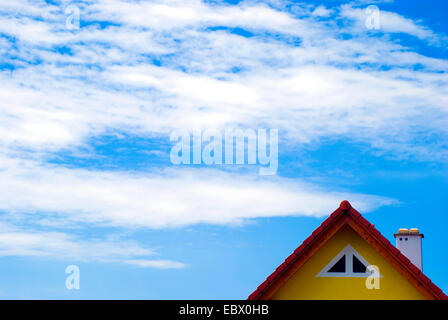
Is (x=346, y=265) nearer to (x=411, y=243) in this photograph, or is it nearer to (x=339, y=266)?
(x=339, y=266)

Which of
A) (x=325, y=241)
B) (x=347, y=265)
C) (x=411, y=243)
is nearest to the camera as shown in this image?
(x=325, y=241)

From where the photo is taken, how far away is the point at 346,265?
17000 mm

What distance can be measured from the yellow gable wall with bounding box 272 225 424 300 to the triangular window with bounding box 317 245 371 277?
0.28ft

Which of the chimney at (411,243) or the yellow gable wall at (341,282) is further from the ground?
the chimney at (411,243)

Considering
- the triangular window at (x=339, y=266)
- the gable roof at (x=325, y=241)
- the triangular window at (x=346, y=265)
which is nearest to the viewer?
the gable roof at (x=325, y=241)

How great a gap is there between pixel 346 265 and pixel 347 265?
3 cm

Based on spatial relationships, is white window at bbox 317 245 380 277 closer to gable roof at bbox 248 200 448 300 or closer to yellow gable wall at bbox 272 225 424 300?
yellow gable wall at bbox 272 225 424 300

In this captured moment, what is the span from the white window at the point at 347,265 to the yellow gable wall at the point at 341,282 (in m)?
0.08

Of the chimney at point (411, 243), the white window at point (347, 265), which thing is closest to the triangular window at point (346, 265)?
the white window at point (347, 265)

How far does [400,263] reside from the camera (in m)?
16.2

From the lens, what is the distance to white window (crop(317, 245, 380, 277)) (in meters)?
16.9

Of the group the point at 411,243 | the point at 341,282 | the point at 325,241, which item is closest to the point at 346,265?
the point at 341,282

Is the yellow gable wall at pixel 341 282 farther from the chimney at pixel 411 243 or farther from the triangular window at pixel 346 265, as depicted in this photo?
the chimney at pixel 411 243

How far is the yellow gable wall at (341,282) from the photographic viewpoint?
54.2 ft
